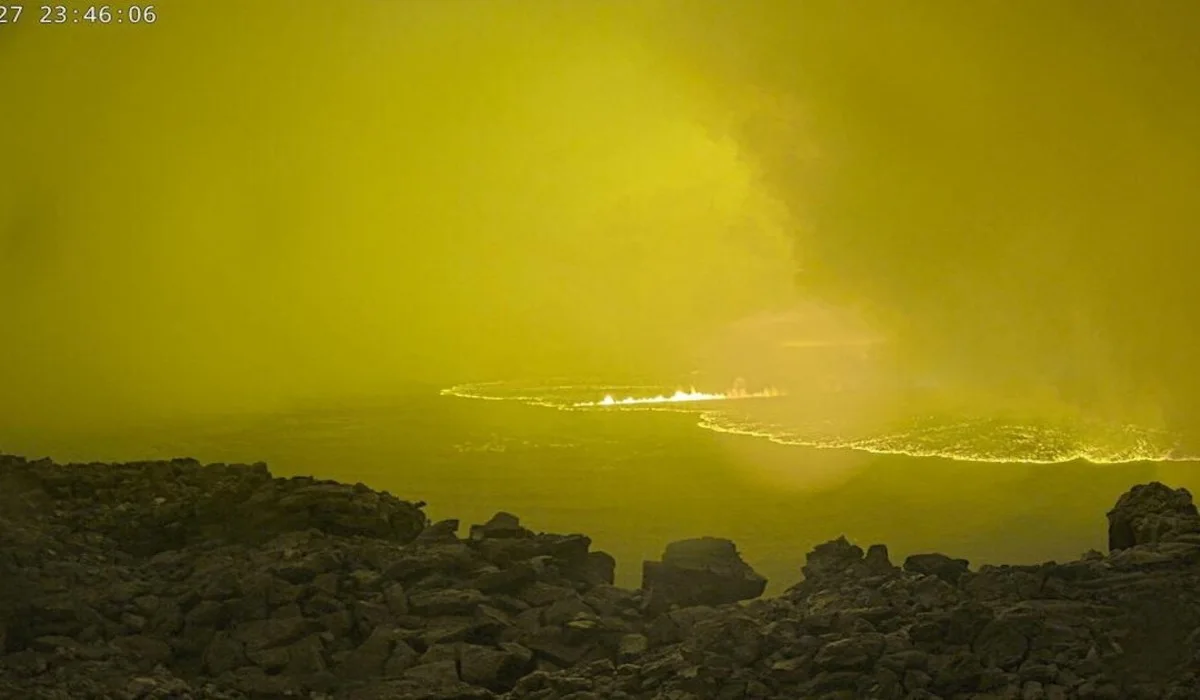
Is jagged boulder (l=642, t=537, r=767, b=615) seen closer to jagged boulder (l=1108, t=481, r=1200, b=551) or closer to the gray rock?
the gray rock

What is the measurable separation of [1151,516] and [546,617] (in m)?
9.06

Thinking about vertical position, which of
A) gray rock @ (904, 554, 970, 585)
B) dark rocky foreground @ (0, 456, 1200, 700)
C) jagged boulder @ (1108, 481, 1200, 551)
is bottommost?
dark rocky foreground @ (0, 456, 1200, 700)

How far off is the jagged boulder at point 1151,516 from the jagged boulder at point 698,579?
215 inches

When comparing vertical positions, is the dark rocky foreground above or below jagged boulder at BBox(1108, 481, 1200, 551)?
below

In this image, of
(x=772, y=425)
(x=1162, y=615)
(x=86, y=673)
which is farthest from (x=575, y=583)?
(x=772, y=425)

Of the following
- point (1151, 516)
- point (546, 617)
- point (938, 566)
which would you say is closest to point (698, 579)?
point (546, 617)

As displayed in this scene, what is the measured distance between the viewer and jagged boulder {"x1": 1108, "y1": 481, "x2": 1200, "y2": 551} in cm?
1536

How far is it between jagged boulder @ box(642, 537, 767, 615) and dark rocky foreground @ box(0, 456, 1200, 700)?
1.3 inches

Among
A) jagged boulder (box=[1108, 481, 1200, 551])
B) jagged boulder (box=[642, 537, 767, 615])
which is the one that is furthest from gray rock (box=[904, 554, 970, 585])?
jagged boulder (box=[1108, 481, 1200, 551])

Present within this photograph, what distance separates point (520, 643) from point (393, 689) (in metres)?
1.70

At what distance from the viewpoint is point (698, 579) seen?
15.1 metres

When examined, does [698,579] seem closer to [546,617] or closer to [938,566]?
[546,617]

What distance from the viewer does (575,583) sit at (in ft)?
49.5

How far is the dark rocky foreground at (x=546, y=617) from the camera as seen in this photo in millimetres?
11469
